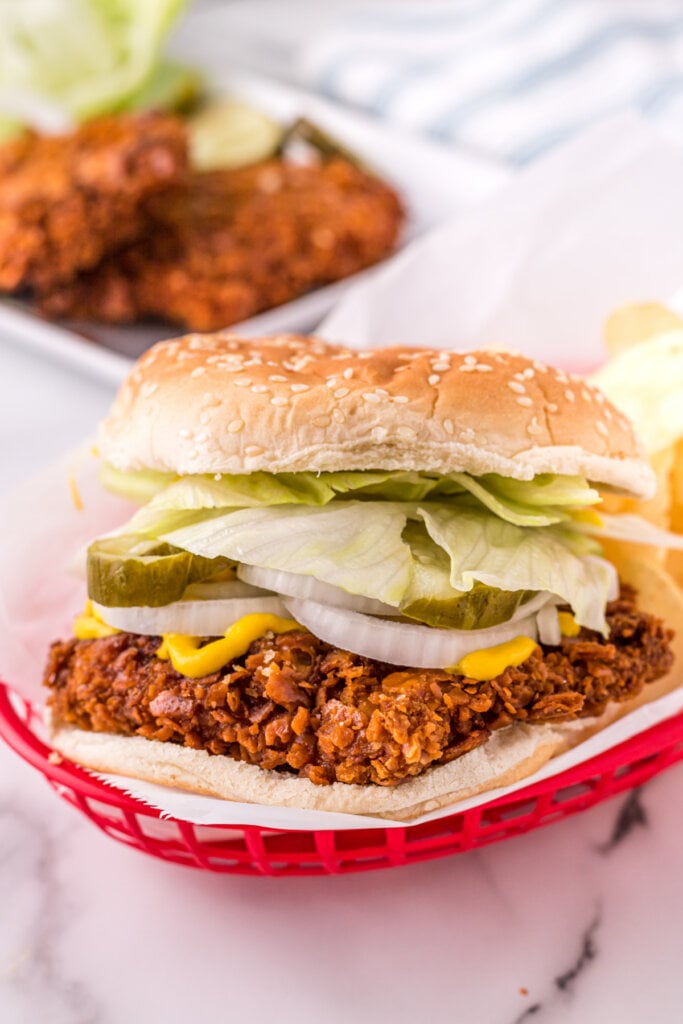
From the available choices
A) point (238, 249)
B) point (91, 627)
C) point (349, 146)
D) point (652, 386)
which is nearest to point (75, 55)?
point (349, 146)

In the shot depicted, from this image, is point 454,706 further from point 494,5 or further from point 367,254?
point 494,5

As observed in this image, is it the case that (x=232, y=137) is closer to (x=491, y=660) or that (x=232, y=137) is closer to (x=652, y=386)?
(x=652, y=386)

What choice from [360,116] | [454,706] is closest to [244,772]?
[454,706]

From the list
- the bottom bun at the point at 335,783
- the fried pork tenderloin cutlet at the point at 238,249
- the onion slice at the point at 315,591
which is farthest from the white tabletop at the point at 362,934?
the fried pork tenderloin cutlet at the point at 238,249

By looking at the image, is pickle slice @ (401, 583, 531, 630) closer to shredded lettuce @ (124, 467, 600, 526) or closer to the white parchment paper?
shredded lettuce @ (124, 467, 600, 526)

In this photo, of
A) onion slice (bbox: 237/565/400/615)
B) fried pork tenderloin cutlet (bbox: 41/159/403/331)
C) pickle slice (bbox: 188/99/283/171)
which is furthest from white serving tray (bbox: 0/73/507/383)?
onion slice (bbox: 237/565/400/615)

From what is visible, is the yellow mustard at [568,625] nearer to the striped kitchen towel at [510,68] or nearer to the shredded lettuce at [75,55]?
the striped kitchen towel at [510,68]
